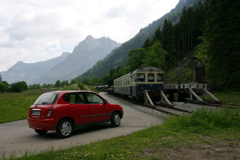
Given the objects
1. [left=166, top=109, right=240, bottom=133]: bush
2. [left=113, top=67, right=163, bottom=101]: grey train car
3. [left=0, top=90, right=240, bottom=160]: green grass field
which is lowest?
[left=0, top=90, right=240, bottom=160]: green grass field

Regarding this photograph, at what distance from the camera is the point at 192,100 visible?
20.0 meters

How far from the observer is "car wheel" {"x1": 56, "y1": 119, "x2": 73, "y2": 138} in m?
7.05

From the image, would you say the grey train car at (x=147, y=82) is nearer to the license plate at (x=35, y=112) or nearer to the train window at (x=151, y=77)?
the train window at (x=151, y=77)

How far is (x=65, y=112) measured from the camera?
7.21 meters

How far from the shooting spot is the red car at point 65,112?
22.8 feet

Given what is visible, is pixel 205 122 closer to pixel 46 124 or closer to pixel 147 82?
pixel 46 124

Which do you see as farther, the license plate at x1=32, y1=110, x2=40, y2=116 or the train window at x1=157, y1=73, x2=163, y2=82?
the train window at x1=157, y1=73, x2=163, y2=82

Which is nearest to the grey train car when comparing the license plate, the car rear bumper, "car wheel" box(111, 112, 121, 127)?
"car wheel" box(111, 112, 121, 127)

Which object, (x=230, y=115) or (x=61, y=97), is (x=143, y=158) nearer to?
(x=61, y=97)

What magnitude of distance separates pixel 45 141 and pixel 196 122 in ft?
17.9

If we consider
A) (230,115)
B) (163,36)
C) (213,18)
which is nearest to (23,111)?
(230,115)

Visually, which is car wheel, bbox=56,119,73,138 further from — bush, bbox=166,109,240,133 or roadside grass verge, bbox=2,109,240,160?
bush, bbox=166,109,240,133

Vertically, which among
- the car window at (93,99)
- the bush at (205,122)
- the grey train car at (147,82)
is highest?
the grey train car at (147,82)

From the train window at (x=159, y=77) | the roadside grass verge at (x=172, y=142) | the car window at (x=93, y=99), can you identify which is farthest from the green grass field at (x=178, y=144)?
the train window at (x=159, y=77)
